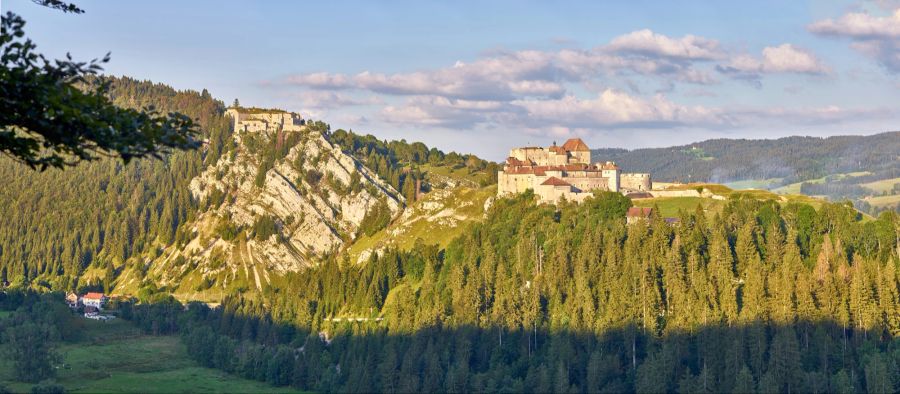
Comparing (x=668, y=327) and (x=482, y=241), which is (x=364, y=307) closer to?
(x=482, y=241)

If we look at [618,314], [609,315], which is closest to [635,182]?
[618,314]

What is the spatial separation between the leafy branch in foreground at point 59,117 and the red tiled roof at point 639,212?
147m

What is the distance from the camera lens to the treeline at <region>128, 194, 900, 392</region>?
434 feet

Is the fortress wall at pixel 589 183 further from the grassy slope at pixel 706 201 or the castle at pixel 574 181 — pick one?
the grassy slope at pixel 706 201

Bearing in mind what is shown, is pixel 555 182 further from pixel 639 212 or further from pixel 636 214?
pixel 639 212

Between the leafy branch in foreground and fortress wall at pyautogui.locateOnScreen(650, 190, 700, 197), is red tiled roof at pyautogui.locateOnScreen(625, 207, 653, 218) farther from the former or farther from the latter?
the leafy branch in foreground

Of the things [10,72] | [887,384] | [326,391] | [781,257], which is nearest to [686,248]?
[781,257]

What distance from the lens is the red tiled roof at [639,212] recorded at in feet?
563

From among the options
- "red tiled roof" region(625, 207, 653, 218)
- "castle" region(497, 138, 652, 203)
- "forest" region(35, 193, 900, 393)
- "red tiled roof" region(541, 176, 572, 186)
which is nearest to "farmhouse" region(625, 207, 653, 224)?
"red tiled roof" region(625, 207, 653, 218)

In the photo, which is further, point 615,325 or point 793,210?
point 793,210

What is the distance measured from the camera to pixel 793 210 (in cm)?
16700

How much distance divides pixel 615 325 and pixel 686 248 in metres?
19.3

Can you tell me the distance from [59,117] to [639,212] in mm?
151724

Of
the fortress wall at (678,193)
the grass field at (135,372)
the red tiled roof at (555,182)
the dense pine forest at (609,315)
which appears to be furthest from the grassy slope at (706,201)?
the grass field at (135,372)
